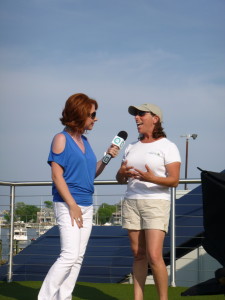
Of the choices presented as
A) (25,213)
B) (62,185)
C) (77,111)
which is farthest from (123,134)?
(25,213)

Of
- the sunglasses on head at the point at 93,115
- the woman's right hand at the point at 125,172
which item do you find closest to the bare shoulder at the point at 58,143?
the sunglasses on head at the point at 93,115

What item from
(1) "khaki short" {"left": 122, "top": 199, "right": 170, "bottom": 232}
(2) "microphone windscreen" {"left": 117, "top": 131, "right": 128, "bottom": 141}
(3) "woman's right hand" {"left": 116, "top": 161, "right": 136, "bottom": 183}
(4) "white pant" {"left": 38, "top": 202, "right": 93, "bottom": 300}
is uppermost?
(2) "microphone windscreen" {"left": 117, "top": 131, "right": 128, "bottom": 141}

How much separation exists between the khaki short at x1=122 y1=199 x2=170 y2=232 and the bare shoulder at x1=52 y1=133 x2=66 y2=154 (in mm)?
665

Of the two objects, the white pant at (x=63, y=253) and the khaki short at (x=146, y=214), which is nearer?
the white pant at (x=63, y=253)

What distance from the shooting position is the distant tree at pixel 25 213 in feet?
21.8

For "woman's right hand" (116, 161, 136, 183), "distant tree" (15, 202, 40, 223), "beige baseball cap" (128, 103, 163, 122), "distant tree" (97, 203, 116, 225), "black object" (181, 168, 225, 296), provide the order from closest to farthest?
1. "black object" (181, 168, 225, 296)
2. "woman's right hand" (116, 161, 136, 183)
3. "beige baseball cap" (128, 103, 163, 122)
4. "distant tree" (15, 202, 40, 223)
5. "distant tree" (97, 203, 116, 225)

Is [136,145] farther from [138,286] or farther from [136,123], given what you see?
[138,286]

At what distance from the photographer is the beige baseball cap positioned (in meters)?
3.87

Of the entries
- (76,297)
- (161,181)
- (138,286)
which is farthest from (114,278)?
(161,181)

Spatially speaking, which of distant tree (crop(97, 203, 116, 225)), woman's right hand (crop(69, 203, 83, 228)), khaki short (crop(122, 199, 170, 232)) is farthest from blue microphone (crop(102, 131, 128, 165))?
distant tree (crop(97, 203, 116, 225))

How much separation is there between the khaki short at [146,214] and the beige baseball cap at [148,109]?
611 millimetres

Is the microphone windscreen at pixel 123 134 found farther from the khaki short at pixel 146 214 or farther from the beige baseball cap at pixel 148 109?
the khaki short at pixel 146 214

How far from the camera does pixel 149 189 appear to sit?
12.4ft

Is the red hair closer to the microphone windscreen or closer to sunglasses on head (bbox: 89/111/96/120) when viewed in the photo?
sunglasses on head (bbox: 89/111/96/120)
